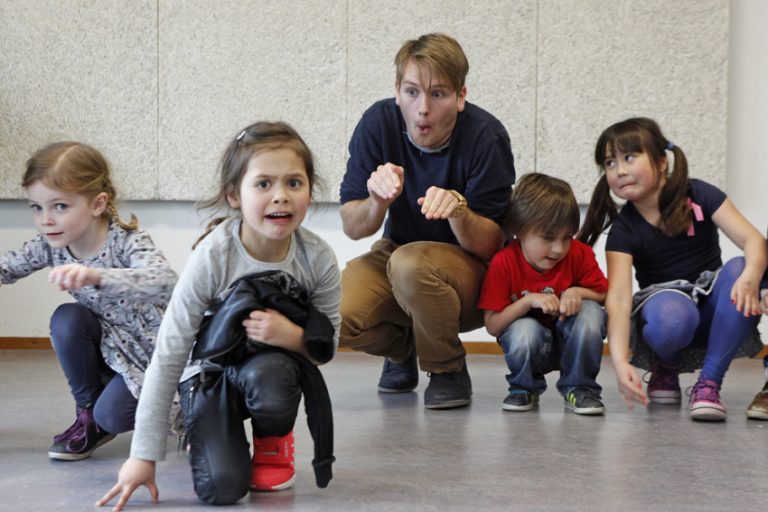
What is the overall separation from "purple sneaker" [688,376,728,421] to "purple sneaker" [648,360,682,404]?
0.23 meters

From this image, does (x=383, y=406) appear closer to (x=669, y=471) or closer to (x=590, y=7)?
(x=669, y=471)

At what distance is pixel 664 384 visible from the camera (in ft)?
9.58

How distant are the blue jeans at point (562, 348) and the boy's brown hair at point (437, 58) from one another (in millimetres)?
683

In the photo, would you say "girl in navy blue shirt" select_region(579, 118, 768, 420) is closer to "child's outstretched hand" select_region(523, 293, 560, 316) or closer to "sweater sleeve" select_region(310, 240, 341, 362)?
"child's outstretched hand" select_region(523, 293, 560, 316)

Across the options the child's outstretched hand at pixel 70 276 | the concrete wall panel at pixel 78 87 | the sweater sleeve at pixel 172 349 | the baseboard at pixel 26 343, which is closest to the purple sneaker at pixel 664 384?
the sweater sleeve at pixel 172 349

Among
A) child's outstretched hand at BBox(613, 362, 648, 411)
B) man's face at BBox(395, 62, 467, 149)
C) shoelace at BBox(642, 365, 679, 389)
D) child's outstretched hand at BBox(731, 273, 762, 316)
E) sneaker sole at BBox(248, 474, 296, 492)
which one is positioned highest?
man's face at BBox(395, 62, 467, 149)

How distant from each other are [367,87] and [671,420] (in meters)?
1.92

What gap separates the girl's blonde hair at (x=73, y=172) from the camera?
2156 mm

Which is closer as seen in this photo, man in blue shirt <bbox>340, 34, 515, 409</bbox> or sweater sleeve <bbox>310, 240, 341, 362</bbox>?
sweater sleeve <bbox>310, 240, 341, 362</bbox>

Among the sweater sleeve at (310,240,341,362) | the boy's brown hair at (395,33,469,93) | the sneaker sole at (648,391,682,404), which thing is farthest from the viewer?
the sneaker sole at (648,391,682,404)

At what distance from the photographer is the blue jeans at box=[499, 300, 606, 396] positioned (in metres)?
2.70

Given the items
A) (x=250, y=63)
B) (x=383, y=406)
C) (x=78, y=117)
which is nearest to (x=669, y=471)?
(x=383, y=406)

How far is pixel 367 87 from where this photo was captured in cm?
397

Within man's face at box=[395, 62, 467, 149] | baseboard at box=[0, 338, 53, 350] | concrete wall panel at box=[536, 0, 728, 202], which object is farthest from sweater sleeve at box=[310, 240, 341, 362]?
baseboard at box=[0, 338, 53, 350]
